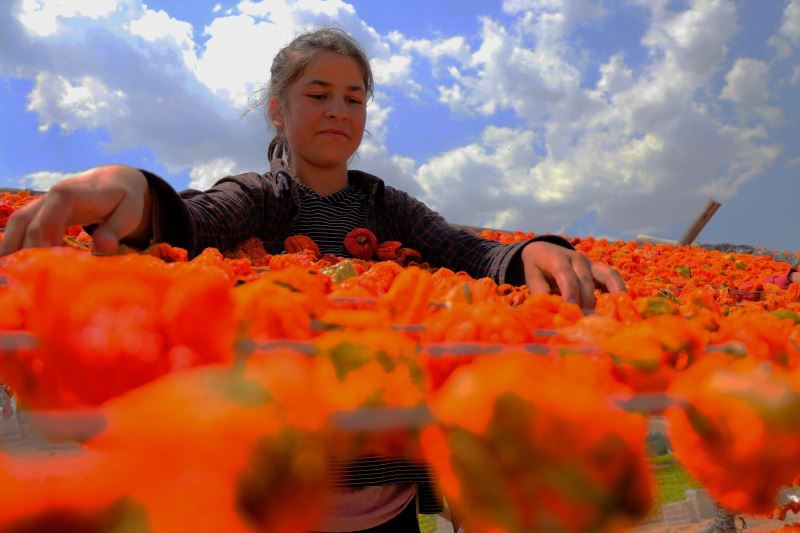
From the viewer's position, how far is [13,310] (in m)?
0.70

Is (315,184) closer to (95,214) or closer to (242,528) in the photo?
(95,214)

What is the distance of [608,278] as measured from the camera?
1573 mm

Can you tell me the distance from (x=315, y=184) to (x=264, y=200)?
11.9 inches

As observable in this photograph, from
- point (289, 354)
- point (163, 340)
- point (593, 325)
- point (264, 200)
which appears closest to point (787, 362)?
point (593, 325)

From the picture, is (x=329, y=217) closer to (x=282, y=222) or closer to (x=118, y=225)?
(x=282, y=222)

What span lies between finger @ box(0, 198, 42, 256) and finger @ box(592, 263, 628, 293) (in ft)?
4.22

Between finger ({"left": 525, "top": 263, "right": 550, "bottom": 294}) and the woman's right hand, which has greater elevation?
the woman's right hand

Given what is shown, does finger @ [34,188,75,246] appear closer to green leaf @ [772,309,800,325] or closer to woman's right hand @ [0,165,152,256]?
woman's right hand @ [0,165,152,256]

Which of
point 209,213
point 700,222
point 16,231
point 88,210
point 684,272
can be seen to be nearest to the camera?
point 16,231

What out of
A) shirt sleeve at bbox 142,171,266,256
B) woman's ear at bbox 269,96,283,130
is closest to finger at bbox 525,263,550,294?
shirt sleeve at bbox 142,171,266,256

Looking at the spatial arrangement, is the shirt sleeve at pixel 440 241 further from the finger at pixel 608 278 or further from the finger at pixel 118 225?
the finger at pixel 118 225

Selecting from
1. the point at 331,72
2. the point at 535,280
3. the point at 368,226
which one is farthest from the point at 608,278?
the point at 331,72

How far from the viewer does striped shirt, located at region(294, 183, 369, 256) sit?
2.38 m

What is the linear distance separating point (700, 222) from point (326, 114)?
10278 millimetres
